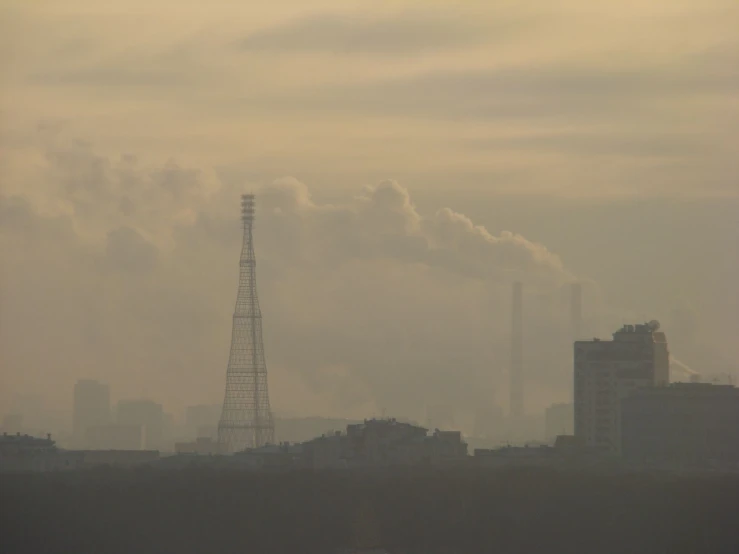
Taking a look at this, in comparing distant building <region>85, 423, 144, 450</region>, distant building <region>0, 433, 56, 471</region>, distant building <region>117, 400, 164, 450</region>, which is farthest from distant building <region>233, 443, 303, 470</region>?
distant building <region>117, 400, 164, 450</region>

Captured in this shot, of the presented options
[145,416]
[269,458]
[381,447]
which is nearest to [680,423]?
[381,447]

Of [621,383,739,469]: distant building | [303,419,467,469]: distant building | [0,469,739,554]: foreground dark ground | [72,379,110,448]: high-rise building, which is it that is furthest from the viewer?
[72,379,110,448]: high-rise building

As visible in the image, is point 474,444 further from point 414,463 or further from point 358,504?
point 358,504

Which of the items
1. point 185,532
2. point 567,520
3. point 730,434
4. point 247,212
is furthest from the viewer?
point 730,434

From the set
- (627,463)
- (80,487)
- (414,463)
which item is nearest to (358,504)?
(80,487)

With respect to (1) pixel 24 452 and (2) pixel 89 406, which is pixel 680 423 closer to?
(1) pixel 24 452

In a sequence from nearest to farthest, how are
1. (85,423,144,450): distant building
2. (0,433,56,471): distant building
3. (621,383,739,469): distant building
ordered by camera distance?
(0,433,56,471): distant building
(621,383,739,469): distant building
(85,423,144,450): distant building

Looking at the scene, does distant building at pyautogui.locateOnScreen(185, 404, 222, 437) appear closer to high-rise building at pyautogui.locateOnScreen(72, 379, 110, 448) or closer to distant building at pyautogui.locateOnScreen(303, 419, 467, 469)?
high-rise building at pyautogui.locateOnScreen(72, 379, 110, 448)

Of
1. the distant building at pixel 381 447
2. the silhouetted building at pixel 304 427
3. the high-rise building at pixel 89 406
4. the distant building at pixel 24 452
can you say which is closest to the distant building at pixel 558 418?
the silhouetted building at pixel 304 427

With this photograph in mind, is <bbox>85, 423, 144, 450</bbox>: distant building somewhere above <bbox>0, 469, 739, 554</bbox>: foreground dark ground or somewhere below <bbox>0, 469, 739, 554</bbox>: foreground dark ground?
above
